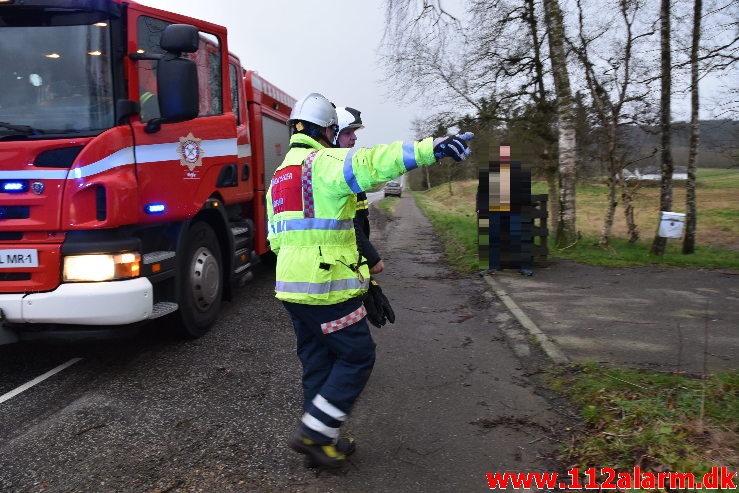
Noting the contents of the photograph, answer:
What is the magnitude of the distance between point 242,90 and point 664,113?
7088mm

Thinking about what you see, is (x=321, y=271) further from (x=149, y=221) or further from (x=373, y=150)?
(x=149, y=221)

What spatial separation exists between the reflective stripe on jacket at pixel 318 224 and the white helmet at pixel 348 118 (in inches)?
24.7

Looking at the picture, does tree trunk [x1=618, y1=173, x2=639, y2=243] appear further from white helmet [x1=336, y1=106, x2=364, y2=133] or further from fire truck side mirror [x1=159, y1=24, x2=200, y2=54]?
fire truck side mirror [x1=159, y1=24, x2=200, y2=54]

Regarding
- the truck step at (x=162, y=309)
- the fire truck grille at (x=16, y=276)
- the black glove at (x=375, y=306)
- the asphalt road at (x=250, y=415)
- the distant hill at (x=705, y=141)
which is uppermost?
the distant hill at (x=705, y=141)

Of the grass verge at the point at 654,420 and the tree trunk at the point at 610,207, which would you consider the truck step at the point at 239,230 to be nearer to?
the grass verge at the point at 654,420

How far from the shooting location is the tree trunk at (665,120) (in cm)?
926

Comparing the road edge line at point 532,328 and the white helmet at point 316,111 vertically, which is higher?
the white helmet at point 316,111

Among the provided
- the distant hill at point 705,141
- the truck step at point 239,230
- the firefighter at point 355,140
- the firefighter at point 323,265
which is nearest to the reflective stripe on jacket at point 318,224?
the firefighter at point 323,265

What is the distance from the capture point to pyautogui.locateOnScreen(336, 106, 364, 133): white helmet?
12.1 feet

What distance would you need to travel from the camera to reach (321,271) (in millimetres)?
2930

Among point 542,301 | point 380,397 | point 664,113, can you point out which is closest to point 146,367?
point 380,397

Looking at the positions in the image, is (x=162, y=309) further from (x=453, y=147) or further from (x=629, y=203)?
(x=629, y=203)

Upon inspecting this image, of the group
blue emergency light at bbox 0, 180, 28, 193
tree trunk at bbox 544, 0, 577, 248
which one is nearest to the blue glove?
blue emergency light at bbox 0, 180, 28, 193

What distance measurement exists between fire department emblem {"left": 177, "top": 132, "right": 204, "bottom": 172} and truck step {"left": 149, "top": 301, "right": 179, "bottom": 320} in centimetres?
125
